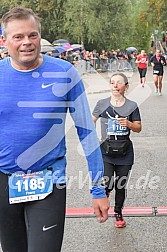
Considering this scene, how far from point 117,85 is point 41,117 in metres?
1.92

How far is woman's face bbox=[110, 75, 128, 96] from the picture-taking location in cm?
441

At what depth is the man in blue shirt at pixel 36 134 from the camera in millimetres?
2588

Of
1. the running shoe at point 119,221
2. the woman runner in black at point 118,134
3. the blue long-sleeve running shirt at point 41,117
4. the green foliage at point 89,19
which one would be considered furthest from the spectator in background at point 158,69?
the green foliage at point 89,19

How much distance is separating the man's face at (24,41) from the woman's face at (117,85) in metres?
1.86

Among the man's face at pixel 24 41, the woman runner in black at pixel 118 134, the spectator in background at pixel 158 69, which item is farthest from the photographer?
the spectator in background at pixel 158 69

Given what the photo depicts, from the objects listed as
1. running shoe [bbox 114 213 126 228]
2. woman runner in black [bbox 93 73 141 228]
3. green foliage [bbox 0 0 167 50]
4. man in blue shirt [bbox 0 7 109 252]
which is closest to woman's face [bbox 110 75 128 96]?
woman runner in black [bbox 93 73 141 228]

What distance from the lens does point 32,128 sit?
2596 mm

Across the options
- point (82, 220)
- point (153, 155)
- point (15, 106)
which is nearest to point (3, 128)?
point (15, 106)

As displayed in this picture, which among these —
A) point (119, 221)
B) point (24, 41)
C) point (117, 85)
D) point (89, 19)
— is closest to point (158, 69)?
point (117, 85)

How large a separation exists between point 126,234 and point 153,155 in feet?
11.4

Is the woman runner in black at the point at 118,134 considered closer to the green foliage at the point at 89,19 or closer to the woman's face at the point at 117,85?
the woman's face at the point at 117,85

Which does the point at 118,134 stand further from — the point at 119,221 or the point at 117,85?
the point at 119,221

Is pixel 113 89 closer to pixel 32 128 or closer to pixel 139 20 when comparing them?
pixel 32 128

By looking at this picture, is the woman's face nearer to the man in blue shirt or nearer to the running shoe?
the running shoe
